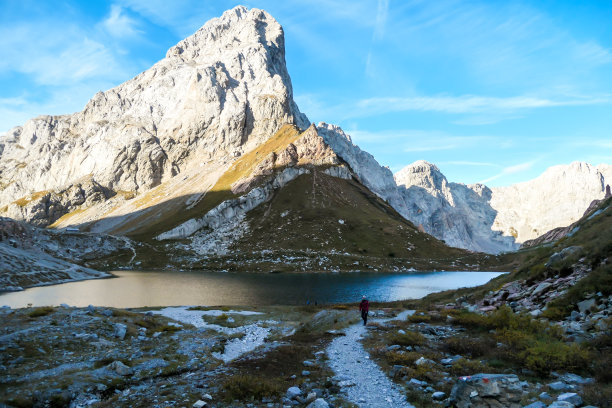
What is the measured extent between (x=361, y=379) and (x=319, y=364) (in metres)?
3.55

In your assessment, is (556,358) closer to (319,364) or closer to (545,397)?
(545,397)

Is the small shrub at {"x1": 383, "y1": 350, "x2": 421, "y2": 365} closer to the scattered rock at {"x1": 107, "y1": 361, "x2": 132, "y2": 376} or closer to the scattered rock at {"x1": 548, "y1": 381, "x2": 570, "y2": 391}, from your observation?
the scattered rock at {"x1": 548, "y1": 381, "x2": 570, "y2": 391}

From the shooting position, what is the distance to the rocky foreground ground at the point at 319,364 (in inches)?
468

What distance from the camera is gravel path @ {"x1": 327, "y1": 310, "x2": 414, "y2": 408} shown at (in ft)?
41.0

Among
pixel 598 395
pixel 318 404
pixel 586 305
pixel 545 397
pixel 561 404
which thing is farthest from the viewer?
pixel 586 305

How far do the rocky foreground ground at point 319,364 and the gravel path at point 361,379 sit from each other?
0.07 meters

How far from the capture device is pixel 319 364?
18094 mm

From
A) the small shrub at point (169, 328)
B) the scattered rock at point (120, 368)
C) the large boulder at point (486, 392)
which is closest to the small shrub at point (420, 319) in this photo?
the large boulder at point (486, 392)

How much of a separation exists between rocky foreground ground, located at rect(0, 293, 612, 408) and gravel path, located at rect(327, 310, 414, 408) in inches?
2.7

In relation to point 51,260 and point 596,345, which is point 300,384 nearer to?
point 596,345

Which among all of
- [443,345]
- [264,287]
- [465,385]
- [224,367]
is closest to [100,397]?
[224,367]

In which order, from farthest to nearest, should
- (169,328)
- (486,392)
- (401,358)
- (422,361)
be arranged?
(169,328)
(401,358)
(422,361)
(486,392)

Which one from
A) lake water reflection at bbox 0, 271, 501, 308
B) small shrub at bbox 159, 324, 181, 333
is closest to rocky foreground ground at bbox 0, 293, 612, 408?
small shrub at bbox 159, 324, 181, 333

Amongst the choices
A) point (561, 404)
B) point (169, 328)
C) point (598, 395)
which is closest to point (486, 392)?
point (561, 404)
